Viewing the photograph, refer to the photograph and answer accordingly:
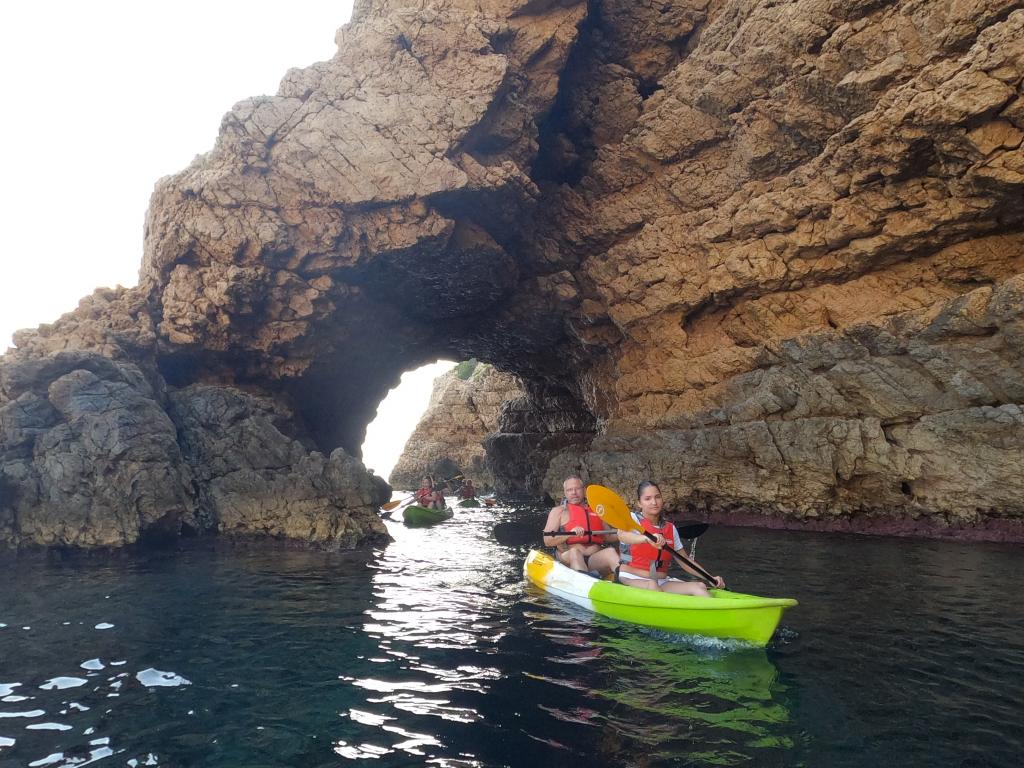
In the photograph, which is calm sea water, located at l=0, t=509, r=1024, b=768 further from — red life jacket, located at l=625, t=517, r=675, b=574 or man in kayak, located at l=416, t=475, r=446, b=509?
man in kayak, located at l=416, t=475, r=446, b=509

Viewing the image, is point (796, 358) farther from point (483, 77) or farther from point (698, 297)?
point (483, 77)

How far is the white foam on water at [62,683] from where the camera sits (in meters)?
5.78

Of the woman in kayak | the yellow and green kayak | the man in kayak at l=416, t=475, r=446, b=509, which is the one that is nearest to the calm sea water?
the yellow and green kayak

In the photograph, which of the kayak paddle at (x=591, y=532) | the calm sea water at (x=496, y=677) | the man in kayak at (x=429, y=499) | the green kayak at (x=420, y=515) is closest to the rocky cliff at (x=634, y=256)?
the green kayak at (x=420, y=515)

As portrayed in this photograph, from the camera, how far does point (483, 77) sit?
53.9 ft

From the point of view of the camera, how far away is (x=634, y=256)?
1920 cm

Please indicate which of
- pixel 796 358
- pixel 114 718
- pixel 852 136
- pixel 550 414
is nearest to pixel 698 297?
pixel 796 358

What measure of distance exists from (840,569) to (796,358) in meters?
6.94

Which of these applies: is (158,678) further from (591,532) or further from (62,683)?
(591,532)

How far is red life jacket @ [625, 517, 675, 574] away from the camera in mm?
7977

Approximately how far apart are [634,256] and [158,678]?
16319 mm

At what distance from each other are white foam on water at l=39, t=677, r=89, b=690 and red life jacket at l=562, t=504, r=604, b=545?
611cm

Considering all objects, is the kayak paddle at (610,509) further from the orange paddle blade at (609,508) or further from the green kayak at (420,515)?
the green kayak at (420,515)

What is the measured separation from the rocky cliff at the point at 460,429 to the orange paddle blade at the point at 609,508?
95.2 feet
